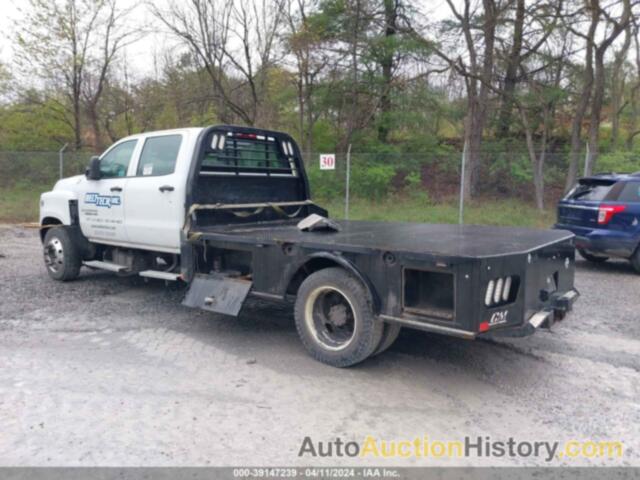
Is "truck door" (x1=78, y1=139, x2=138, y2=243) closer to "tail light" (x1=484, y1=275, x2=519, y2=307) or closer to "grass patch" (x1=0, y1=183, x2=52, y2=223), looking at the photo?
"tail light" (x1=484, y1=275, x2=519, y2=307)

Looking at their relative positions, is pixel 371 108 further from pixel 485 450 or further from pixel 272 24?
pixel 485 450

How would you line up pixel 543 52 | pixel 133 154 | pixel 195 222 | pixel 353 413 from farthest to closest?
pixel 543 52 < pixel 133 154 < pixel 195 222 < pixel 353 413

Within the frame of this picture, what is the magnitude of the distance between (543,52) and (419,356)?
55.3 feet

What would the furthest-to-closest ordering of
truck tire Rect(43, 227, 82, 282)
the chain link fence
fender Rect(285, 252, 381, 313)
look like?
the chain link fence, truck tire Rect(43, 227, 82, 282), fender Rect(285, 252, 381, 313)

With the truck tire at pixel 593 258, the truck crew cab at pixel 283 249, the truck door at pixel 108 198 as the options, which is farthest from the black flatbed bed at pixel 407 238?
the truck tire at pixel 593 258

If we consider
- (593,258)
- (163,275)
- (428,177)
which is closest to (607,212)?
(593,258)

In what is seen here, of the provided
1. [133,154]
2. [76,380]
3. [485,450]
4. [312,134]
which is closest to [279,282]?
[76,380]

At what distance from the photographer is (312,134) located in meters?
24.1

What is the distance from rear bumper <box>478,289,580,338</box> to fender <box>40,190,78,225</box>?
20.4 ft

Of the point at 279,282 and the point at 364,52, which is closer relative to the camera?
the point at 279,282

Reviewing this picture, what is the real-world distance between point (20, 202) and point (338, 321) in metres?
16.7

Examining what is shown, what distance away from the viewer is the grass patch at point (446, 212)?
1508 centimetres

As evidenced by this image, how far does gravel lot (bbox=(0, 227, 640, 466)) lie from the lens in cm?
352

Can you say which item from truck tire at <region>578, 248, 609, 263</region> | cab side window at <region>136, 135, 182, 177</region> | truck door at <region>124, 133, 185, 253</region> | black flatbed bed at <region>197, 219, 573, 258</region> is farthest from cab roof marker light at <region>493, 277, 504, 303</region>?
truck tire at <region>578, 248, 609, 263</region>
